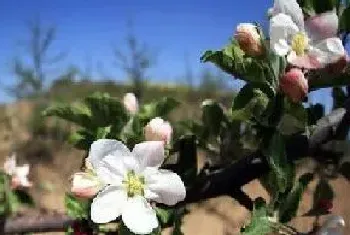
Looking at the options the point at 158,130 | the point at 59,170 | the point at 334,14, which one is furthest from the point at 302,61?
the point at 59,170

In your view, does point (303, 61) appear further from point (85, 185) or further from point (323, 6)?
point (85, 185)

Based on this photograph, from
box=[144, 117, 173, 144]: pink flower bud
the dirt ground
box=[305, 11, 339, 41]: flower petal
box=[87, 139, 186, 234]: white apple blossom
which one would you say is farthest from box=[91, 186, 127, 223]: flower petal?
the dirt ground

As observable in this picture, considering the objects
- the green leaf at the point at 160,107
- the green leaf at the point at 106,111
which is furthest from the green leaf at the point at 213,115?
the green leaf at the point at 106,111

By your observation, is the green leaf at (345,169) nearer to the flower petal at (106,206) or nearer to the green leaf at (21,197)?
the flower petal at (106,206)

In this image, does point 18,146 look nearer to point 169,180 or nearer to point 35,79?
point 35,79

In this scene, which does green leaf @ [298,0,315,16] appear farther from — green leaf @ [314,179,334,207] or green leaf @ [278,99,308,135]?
green leaf @ [314,179,334,207]

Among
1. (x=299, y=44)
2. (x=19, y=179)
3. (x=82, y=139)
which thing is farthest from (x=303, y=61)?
(x=19, y=179)
